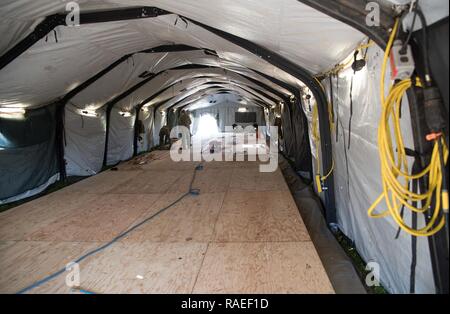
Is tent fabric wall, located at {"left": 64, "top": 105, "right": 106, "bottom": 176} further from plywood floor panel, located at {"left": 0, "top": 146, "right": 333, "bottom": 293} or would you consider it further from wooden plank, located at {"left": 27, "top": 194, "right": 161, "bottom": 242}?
wooden plank, located at {"left": 27, "top": 194, "right": 161, "bottom": 242}

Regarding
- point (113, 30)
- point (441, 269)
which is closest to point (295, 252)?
point (441, 269)

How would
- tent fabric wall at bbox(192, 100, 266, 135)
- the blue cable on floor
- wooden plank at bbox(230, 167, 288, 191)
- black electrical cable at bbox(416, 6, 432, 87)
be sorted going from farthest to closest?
tent fabric wall at bbox(192, 100, 266, 135) → wooden plank at bbox(230, 167, 288, 191) → the blue cable on floor → black electrical cable at bbox(416, 6, 432, 87)

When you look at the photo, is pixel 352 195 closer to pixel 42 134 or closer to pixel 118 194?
pixel 118 194

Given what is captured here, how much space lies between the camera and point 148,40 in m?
3.98

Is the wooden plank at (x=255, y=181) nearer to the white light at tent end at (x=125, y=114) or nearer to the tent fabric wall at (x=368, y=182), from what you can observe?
the tent fabric wall at (x=368, y=182)

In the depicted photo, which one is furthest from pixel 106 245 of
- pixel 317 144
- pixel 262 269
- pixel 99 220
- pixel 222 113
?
pixel 222 113

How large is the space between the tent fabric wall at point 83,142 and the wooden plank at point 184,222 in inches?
132

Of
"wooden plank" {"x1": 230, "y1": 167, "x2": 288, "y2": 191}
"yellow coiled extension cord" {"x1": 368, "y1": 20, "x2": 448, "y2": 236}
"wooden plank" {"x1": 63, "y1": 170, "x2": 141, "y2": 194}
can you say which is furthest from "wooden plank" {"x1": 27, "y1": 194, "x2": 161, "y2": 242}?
"yellow coiled extension cord" {"x1": 368, "y1": 20, "x2": 448, "y2": 236}

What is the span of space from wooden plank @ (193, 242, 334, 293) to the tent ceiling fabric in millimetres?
1598

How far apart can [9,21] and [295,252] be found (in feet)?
11.4

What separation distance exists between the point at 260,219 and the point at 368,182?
3.67ft

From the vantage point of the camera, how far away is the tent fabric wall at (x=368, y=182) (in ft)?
4.75

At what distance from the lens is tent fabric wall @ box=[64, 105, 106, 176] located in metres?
5.56

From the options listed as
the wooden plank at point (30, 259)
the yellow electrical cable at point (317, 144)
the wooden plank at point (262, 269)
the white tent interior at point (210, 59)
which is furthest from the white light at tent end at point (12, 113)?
the yellow electrical cable at point (317, 144)
